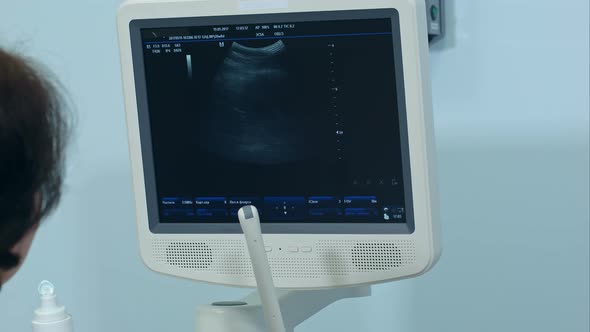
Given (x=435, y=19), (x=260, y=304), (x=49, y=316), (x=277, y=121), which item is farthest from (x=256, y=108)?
(x=435, y=19)

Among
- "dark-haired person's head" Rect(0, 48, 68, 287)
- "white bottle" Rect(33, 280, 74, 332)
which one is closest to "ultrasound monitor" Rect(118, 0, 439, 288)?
"white bottle" Rect(33, 280, 74, 332)

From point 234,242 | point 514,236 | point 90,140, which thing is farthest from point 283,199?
point 90,140

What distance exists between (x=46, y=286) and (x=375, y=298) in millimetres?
660

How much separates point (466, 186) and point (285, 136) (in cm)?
51

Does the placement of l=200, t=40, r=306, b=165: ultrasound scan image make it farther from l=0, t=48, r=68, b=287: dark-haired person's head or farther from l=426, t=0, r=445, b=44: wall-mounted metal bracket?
l=426, t=0, r=445, b=44: wall-mounted metal bracket

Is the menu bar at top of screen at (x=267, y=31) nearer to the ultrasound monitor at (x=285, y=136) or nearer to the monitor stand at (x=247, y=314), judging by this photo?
the ultrasound monitor at (x=285, y=136)

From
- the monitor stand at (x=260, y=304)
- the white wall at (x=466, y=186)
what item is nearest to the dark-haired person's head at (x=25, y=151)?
the monitor stand at (x=260, y=304)

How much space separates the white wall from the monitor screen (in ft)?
1.38

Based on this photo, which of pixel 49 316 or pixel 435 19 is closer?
pixel 49 316

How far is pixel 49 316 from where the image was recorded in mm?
1073

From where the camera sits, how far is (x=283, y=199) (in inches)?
43.3

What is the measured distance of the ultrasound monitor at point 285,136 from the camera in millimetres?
1034

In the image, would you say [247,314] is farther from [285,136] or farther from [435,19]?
[435,19]

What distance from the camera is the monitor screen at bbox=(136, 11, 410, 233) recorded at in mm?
1044
